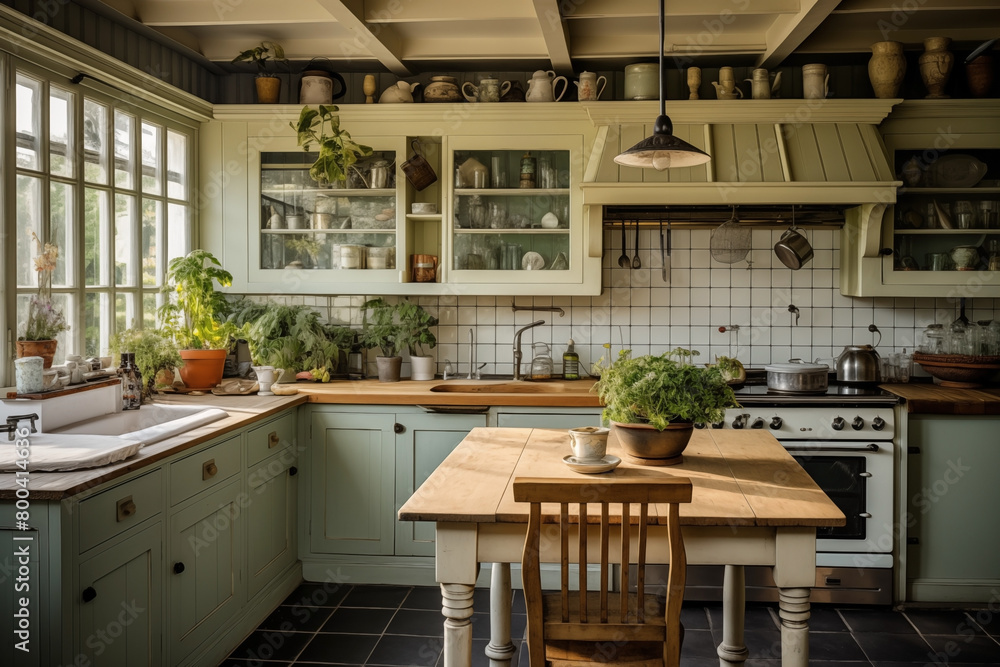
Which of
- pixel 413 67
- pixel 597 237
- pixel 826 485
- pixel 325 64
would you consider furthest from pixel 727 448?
pixel 325 64

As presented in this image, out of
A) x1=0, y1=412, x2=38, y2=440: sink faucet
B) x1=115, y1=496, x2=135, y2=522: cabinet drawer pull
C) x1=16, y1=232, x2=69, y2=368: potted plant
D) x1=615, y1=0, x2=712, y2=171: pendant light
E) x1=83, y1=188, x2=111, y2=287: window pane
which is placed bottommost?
x1=115, y1=496, x2=135, y2=522: cabinet drawer pull

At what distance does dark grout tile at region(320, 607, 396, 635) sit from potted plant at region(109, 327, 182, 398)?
1.24m

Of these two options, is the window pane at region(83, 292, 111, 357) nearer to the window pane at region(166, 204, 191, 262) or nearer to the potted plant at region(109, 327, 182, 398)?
the potted plant at region(109, 327, 182, 398)

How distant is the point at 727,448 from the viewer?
270 cm

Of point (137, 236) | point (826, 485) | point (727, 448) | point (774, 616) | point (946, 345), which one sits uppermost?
point (137, 236)

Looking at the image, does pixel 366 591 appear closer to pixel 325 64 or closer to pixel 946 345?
pixel 325 64

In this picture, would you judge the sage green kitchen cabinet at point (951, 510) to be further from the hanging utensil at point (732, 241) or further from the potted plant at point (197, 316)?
the potted plant at point (197, 316)

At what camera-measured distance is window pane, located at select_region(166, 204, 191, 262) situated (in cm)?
402

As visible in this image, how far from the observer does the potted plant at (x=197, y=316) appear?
3746 mm

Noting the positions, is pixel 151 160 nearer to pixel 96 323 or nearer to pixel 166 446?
pixel 96 323

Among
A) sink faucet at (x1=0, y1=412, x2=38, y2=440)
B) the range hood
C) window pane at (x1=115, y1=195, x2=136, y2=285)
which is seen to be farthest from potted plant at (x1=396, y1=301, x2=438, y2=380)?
sink faucet at (x1=0, y1=412, x2=38, y2=440)

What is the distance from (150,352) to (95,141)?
0.93 m

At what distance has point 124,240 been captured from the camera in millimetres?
3684

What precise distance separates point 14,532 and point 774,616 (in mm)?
2854
